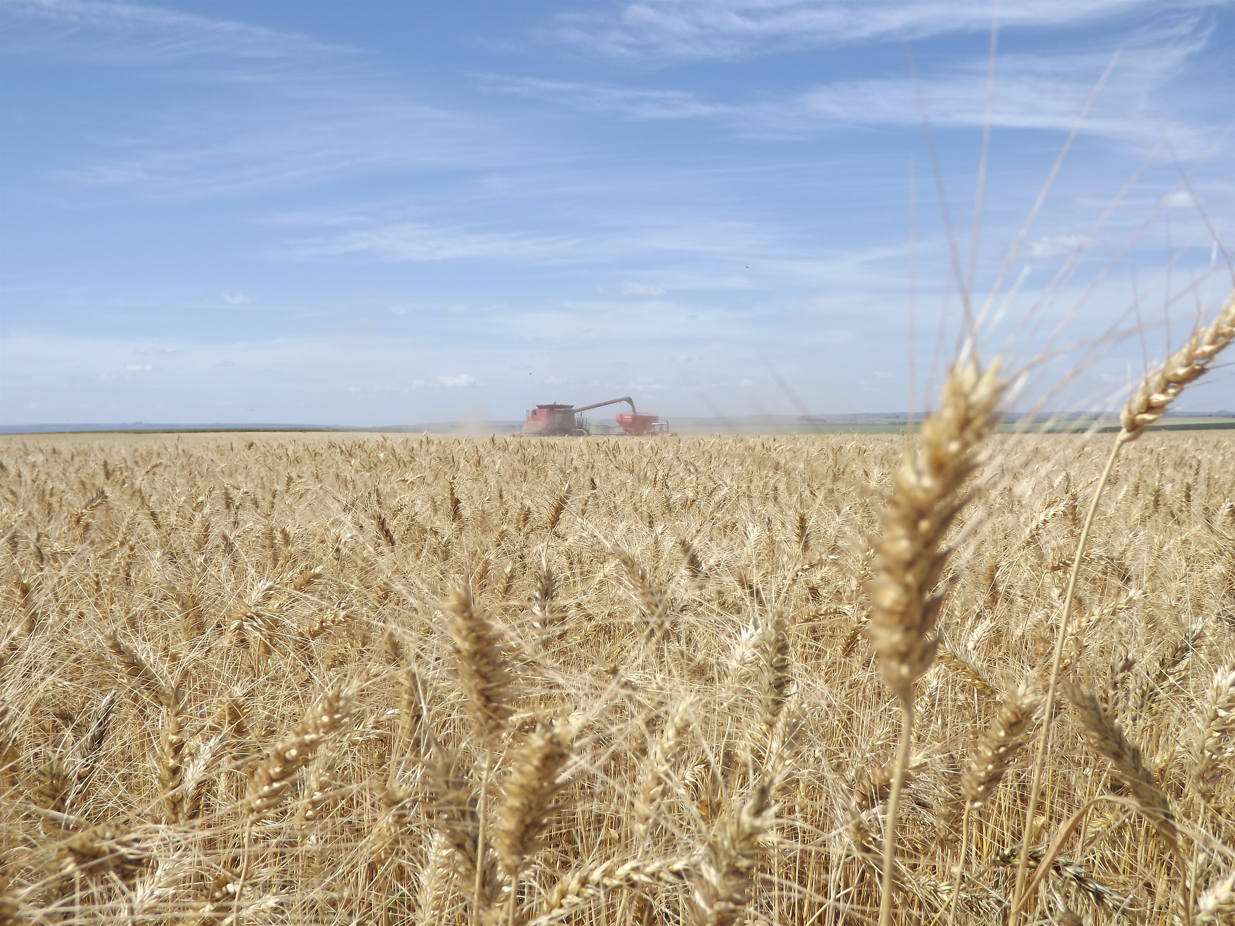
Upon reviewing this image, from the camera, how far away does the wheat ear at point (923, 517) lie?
0.74m

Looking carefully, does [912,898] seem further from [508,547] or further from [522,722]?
[508,547]

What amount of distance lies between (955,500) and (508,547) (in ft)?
9.83

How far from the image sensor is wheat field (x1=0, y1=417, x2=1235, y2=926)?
128 centimetres

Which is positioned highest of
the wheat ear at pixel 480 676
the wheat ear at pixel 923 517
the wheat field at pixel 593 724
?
the wheat ear at pixel 923 517

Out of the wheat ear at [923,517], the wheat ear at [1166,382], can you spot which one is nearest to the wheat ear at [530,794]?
the wheat ear at [923,517]

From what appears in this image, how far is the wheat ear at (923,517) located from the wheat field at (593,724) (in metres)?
0.08

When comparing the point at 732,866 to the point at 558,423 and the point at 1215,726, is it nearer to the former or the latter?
the point at 1215,726

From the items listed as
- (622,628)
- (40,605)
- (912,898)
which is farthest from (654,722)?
(40,605)

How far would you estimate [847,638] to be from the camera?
2.48 m

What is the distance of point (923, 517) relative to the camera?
2.46 feet

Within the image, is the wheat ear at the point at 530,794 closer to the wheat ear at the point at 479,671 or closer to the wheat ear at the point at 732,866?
the wheat ear at the point at 479,671

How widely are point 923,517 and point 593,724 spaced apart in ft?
4.93

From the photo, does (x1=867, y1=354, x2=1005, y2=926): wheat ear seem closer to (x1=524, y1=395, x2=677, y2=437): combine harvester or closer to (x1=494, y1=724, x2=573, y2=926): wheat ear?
(x1=494, y1=724, x2=573, y2=926): wheat ear

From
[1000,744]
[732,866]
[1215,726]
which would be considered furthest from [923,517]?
[1215,726]
